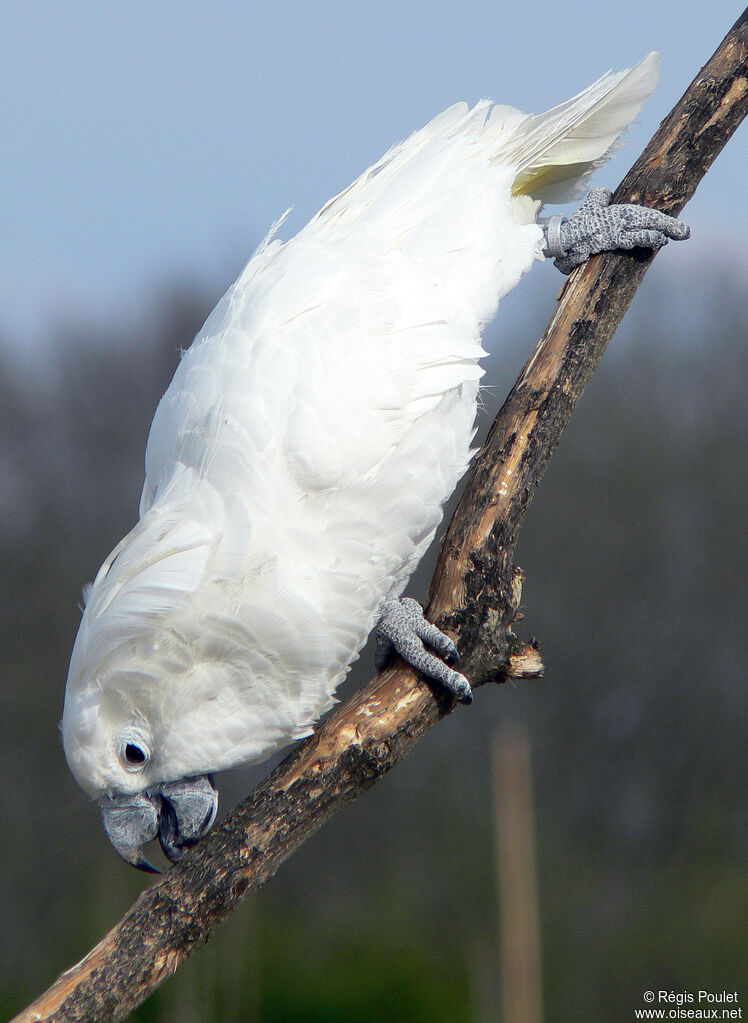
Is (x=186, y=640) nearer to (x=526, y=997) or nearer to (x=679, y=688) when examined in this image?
(x=526, y=997)

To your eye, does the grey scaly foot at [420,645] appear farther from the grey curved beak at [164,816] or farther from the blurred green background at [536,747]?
the blurred green background at [536,747]

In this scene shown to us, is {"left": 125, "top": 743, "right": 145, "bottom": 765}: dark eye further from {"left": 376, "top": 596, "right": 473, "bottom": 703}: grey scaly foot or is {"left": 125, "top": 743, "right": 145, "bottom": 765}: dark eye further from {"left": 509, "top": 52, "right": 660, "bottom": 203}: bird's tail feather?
{"left": 509, "top": 52, "right": 660, "bottom": 203}: bird's tail feather

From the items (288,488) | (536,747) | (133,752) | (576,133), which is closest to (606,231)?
(576,133)

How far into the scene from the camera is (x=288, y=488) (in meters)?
1.67

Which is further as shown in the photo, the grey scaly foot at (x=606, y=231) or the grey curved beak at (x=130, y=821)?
the grey scaly foot at (x=606, y=231)

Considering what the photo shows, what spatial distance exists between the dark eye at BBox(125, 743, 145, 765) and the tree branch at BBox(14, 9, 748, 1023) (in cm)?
20

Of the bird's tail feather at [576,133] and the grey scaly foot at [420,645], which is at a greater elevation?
the bird's tail feather at [576,133]

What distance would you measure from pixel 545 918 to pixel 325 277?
542 centimetres

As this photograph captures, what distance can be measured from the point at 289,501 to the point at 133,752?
0.55 metres

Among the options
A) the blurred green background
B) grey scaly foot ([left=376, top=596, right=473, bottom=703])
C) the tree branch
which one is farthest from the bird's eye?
the blurred green background

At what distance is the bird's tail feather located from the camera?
6.86 ft

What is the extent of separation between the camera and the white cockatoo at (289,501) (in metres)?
1.61

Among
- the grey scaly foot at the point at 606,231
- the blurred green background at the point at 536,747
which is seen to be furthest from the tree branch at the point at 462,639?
the blurred green background at the point at 536,747

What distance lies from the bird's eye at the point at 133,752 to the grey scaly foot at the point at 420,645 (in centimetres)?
48
